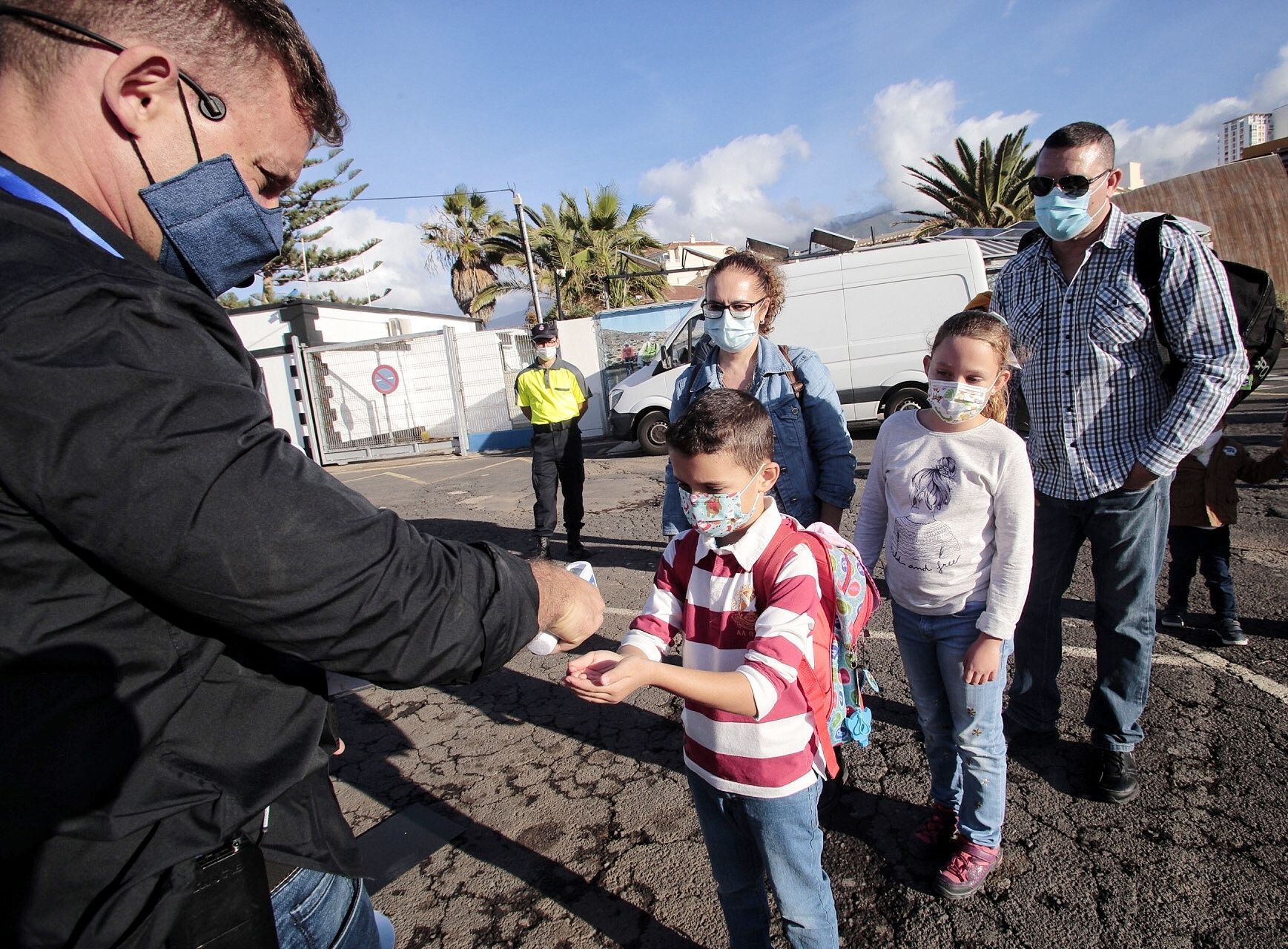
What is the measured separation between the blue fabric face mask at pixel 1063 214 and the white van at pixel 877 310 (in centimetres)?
732

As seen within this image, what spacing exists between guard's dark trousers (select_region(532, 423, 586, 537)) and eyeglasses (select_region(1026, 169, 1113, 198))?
4.69 meters

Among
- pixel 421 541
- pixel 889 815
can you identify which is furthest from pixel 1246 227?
pixel 421 541

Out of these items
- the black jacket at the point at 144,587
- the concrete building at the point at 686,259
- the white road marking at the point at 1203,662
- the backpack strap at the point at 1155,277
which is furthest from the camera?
the concrete building at the point at 686,259

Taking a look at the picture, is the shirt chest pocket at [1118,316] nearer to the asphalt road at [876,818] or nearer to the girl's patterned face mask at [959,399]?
the girl's patterned face mask at [959,399]

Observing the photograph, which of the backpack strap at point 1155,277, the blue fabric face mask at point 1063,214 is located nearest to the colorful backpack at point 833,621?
the backpack strap at point 1155,277

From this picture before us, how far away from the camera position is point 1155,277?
2.44 meters

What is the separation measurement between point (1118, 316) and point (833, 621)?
1.70 meters

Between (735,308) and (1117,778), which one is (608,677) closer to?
(735,308)

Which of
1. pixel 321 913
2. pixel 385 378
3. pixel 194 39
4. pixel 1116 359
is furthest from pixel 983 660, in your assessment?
pixel 385 378

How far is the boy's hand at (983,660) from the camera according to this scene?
2.06m

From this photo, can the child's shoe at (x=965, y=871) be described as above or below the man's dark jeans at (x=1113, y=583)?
below

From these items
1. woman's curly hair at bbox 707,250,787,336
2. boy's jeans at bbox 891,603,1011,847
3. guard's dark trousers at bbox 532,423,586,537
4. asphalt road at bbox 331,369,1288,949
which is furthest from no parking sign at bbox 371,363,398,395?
boy's jeans at bbox 891,603,1011,847

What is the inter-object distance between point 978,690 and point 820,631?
798mm

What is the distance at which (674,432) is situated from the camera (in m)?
1.83
